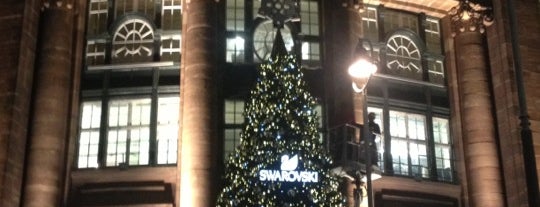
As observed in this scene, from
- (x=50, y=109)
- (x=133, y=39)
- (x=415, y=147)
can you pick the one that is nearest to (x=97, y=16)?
(x=133, y=39)

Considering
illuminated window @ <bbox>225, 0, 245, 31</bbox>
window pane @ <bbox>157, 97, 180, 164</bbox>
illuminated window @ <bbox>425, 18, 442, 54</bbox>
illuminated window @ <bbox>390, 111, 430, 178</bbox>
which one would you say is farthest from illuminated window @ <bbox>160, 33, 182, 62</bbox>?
illuminated window @ <bbox>425, 18, 442, 54</bbox>

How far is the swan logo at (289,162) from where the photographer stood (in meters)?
22.9

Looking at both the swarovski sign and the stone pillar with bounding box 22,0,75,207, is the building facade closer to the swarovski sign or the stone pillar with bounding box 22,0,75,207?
the stone pillar with bounding box 22,0,75,207

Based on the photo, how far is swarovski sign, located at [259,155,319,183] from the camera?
22.8 meters

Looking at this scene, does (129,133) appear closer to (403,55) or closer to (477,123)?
(403,55)

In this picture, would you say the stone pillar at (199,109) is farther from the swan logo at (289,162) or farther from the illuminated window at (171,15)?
the swan logo at (289,162)

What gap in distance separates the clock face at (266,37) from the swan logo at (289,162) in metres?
6.82

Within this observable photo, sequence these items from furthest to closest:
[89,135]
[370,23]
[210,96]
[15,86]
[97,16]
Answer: [370,23] → [97,16] → [89,135] → [15,86] → [210,96]

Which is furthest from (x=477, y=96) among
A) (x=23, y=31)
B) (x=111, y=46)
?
(x=23, y=31)

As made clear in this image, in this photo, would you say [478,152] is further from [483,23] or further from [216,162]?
[216,162]

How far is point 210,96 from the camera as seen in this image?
89.4ft

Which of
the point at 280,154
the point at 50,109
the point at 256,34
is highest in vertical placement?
the point at 256,34

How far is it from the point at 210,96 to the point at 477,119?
10.4m

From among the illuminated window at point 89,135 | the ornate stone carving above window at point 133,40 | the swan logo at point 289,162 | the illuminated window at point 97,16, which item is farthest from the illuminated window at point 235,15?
the swan logo at point 289,162
